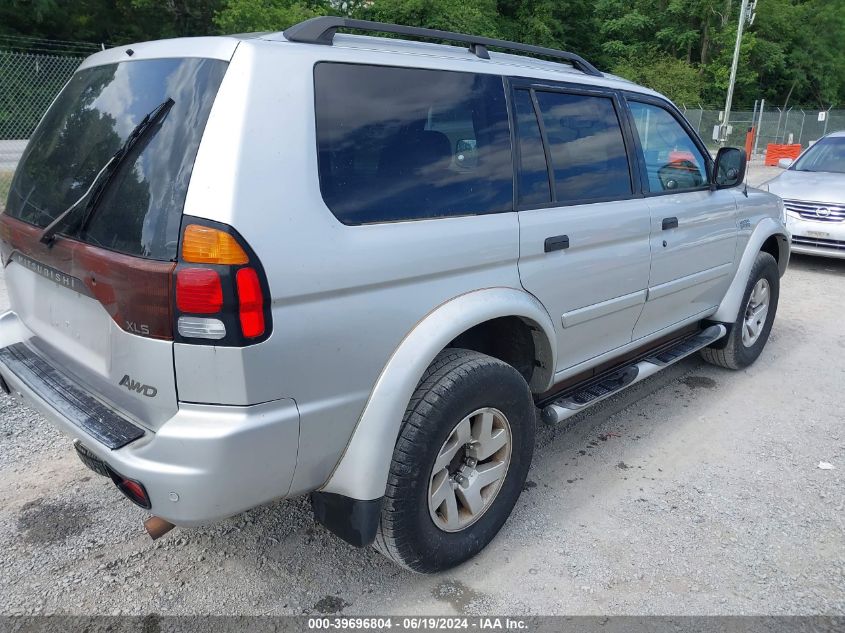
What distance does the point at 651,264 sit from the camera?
3539 mm

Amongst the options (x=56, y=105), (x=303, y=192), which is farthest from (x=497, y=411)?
(x=56, y=105)

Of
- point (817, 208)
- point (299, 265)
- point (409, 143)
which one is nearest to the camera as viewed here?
point (299, 265)

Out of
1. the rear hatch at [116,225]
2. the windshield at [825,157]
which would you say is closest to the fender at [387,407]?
the rear hatch at [116,225]

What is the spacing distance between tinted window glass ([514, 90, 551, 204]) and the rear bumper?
1.43 metres

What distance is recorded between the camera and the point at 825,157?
9117mm

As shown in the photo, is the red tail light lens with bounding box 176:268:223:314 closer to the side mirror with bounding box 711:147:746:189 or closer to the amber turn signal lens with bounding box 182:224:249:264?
the amber turn signal lens with bounding box 182:224:249:264

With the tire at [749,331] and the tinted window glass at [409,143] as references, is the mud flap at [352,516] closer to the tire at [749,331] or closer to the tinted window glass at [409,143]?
the tinted window glass at [409,143]

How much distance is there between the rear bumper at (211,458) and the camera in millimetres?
1928

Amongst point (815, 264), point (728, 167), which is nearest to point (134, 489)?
point (728, 167)

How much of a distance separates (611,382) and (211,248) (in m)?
2.40

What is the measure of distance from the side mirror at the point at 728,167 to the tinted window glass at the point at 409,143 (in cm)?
203

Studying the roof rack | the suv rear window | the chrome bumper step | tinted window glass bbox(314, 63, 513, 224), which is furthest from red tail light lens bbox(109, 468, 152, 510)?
→ the roof rack

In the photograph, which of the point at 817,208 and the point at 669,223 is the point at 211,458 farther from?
the point at 817,208

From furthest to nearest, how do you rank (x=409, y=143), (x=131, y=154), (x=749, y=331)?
(x=749, y=331)
(x=409, y=143)
(x=131, y=154)
